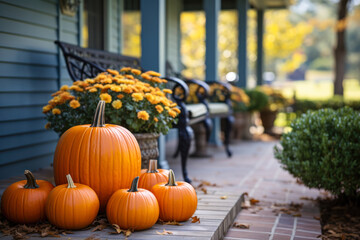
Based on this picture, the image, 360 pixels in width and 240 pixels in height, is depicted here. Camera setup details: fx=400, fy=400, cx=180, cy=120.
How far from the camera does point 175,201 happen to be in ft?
7.06

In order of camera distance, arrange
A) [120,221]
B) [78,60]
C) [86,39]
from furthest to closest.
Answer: [86,39], [78,60], [120,221]

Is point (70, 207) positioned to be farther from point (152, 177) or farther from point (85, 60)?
point (85, 60)

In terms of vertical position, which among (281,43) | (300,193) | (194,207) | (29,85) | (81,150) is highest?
(281,43)

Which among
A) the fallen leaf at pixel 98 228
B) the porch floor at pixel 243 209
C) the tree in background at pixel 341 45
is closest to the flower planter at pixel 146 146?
the porch floor at pixel 243 209

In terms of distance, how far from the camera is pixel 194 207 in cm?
221

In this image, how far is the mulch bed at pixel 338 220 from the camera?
242 centimetres

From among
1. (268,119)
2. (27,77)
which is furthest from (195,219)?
(268,119)

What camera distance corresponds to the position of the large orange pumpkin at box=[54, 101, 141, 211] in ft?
7.15

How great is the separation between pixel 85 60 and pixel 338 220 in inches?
90.5

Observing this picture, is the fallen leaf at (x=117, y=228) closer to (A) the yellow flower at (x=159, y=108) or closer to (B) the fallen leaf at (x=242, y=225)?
(B) the fallen leaf at (x=242, y=225)

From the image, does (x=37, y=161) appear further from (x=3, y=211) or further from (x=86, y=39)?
(x=86, y=39)

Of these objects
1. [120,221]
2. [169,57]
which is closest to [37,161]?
[120,221]

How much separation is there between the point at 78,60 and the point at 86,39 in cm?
176

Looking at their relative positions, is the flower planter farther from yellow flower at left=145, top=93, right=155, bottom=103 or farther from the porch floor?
the porch floor
